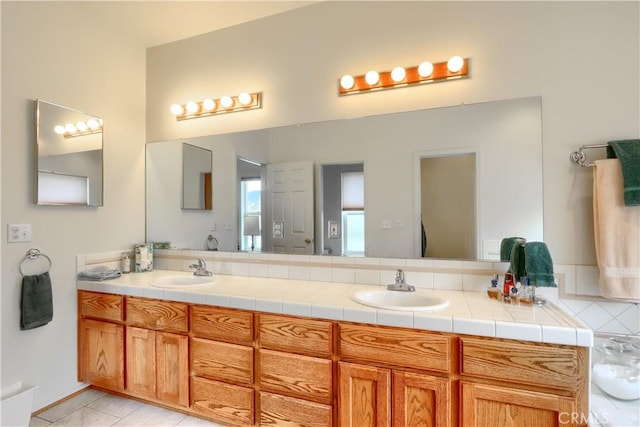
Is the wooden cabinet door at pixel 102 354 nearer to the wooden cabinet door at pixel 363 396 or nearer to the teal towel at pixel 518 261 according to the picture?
the wooden cabinet door at pixel 363 396

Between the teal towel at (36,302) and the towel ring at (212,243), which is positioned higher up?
the towel ring at (212,243)

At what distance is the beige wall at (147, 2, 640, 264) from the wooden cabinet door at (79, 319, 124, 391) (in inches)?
64.4

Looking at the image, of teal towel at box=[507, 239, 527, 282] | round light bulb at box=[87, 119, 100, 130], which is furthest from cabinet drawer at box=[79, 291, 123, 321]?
teal towel at box=[507, 239, 527, 282]

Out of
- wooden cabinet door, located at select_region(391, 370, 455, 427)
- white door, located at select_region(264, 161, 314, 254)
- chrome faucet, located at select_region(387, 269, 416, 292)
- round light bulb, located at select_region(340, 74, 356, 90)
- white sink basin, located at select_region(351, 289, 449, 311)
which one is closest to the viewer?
wooden cabinet door, located at select_region(391, 370, 455, 427)

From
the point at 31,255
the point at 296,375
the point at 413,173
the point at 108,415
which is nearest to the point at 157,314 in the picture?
the point at 108,415

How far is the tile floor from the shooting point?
6.29 ft

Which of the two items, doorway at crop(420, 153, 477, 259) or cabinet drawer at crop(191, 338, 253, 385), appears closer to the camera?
cabinet drawer at crop(191, 338, 253, 385)

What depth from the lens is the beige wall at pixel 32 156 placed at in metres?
1.87

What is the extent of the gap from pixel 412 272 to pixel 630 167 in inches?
45.9

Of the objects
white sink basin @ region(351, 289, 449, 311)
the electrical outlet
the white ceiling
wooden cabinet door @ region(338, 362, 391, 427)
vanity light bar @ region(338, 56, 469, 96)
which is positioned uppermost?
the white ceiling

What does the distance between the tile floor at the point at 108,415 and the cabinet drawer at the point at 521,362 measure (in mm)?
1527

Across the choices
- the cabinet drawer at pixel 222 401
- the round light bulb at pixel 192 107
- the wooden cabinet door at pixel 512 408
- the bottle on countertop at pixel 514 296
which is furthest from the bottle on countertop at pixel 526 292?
the round light bulb at pixel 192 107

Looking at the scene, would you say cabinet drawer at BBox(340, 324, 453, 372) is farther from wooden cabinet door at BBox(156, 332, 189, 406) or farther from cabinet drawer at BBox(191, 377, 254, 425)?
wooden cabinet door at BBox(156, 332, 189, 406)

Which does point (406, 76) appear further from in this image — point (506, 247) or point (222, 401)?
point (222, 401)
